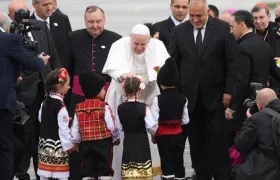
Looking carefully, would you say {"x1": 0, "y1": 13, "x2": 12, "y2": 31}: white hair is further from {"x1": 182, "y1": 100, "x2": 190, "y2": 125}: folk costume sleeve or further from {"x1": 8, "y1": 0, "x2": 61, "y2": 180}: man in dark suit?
{"x1": 182, "y1": 100, "x2": 190, "y2": 125}: folk costume sleeve

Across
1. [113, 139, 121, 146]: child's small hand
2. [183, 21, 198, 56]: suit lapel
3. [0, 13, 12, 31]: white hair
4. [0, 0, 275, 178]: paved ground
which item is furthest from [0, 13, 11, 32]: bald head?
[0, 0, 275, 178]: paved ground

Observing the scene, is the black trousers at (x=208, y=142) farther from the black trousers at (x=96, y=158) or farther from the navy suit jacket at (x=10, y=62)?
the navy suit jacket at (x=10, y=62)

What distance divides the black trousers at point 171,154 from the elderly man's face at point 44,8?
2.48 m

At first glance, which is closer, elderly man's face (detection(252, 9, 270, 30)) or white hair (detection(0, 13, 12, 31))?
white hair (detection(0, 13, 12, 31))

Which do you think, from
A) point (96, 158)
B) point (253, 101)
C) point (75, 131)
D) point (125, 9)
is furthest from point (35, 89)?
point (125, 9)

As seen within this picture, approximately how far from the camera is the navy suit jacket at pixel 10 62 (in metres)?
9.69

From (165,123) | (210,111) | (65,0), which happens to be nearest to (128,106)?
(165,123)

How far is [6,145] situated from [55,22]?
280 centimetres

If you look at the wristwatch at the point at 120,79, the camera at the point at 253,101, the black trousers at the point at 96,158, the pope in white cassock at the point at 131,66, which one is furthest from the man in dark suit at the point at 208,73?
the black trousers at the point at 96,158

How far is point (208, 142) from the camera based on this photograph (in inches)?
431

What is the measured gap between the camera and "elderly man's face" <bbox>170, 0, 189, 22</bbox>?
41.5 ft

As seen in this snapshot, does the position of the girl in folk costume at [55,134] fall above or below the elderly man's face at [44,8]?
below

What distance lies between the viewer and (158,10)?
23812 millimetres

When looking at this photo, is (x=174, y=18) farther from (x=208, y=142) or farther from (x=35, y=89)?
(x=35, y=89)
